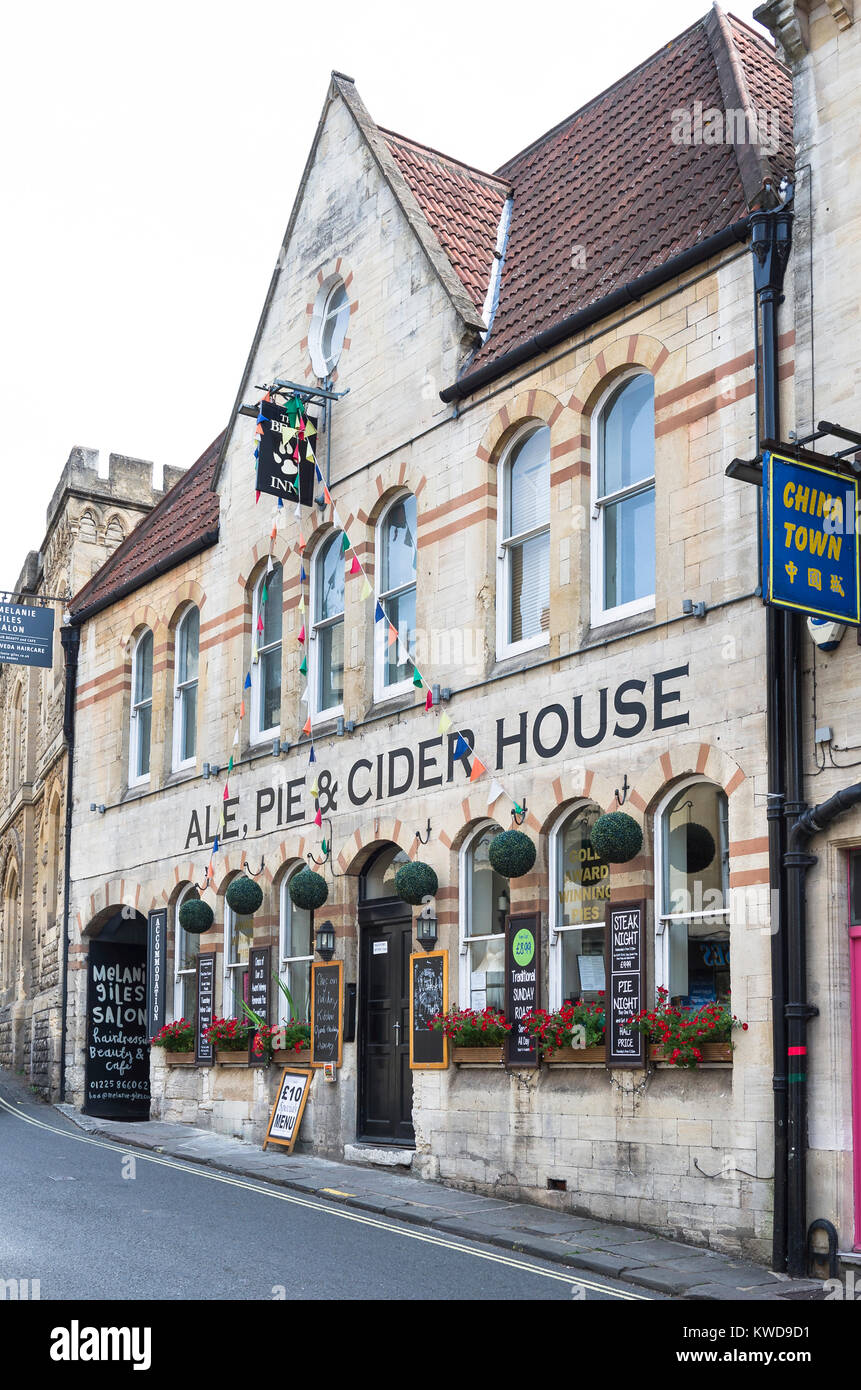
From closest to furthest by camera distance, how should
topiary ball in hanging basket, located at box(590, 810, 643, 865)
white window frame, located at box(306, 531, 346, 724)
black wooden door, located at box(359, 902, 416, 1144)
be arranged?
topiary ball in hanging basket, located at box(590, 810, 643, 865), black wooden door, located at box(359, 902, 416, 1144), white window frame, located at box(306, 531, 346, 724)

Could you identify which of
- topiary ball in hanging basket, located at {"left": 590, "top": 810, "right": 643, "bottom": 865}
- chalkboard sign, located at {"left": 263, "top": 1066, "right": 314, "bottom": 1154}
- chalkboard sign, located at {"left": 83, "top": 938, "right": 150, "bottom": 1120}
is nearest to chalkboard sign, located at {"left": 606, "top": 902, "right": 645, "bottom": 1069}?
topiary ball in hanging basket, located at {"left": 590, "top": 810, "right": 643, "bottom": 865}

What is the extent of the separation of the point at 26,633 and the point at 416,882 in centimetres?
1227

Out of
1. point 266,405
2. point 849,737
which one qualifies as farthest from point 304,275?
A: point 849,737

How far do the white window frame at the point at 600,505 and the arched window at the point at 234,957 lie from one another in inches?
287

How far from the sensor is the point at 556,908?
47.5 ft

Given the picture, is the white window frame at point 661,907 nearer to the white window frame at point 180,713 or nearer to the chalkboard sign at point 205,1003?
the chalkboard sign at point 205,1003

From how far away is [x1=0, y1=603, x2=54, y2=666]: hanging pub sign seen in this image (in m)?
25.4

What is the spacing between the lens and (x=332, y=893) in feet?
57.8

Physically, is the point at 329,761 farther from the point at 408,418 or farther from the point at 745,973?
the point at 745,973

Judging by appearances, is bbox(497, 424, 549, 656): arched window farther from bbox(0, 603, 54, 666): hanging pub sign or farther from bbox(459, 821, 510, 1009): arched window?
bbox(0, 603, 54, 666): hanging pub sign

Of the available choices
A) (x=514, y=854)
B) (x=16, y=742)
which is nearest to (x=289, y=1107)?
(x=514, y=854)

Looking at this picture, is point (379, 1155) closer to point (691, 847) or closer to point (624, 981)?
point (624, 981)

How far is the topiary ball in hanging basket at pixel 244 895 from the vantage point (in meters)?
18.7

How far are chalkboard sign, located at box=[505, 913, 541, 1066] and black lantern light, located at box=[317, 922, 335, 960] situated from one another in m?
3.29
